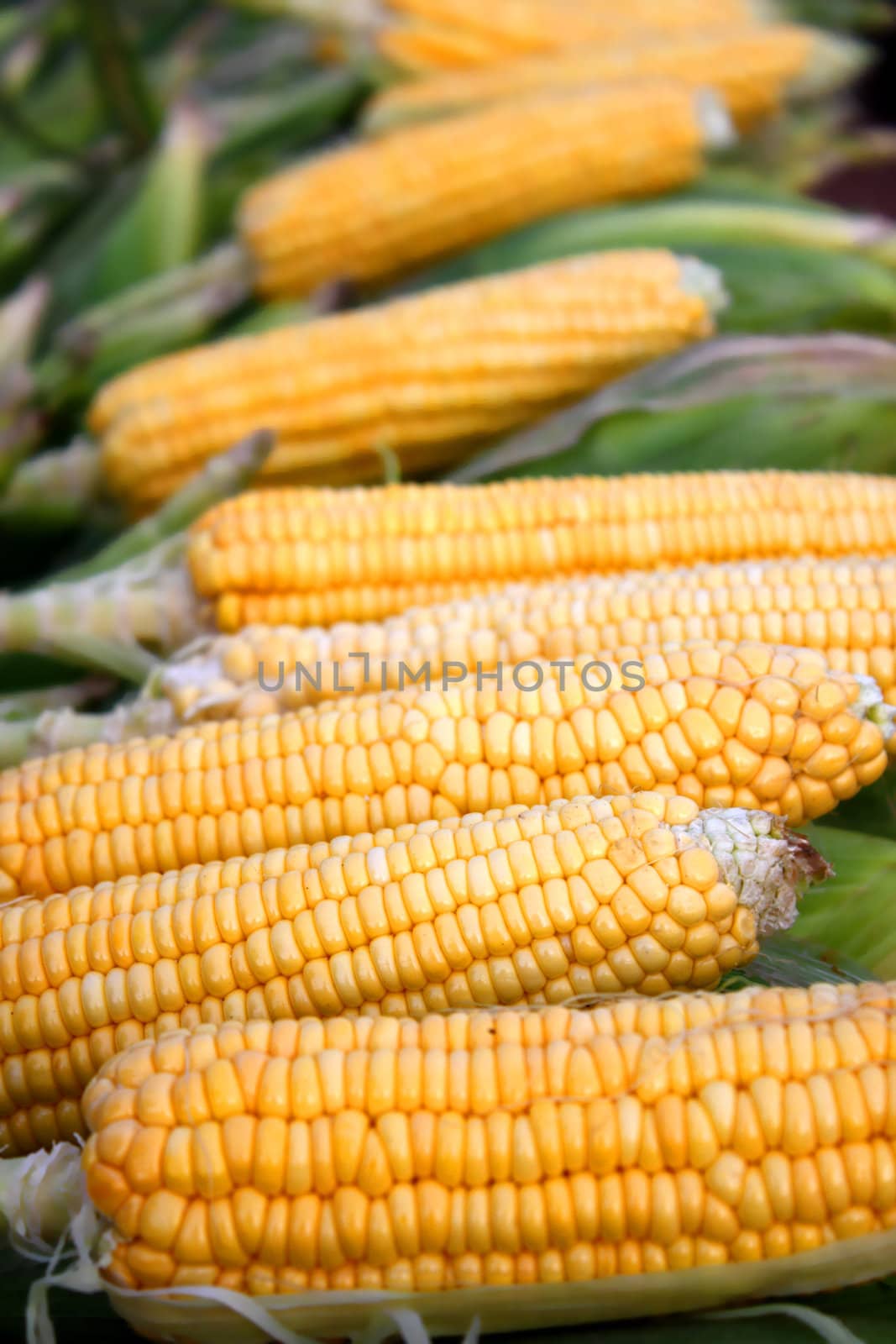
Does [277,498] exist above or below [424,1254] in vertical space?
above

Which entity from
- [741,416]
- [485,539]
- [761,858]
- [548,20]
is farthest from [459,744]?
[548,20]

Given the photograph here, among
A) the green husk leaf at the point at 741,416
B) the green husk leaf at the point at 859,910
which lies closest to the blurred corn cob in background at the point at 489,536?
the green husk leaf at the point at 741,416

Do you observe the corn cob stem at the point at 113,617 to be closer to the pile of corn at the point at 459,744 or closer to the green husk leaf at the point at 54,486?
the pile of corn at the point at 459,744

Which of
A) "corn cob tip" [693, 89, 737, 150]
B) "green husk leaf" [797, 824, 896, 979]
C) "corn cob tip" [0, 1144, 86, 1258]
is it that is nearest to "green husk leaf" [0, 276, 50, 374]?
"corn cob tip" [693, 89, 737, 150]

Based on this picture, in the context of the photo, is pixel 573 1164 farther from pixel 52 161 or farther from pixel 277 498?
pixel 52 161

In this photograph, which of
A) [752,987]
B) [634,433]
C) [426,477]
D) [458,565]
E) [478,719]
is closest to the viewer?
[752,987]

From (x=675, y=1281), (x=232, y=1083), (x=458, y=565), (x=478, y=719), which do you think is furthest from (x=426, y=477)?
(x=675, y=1281)
